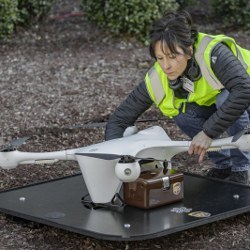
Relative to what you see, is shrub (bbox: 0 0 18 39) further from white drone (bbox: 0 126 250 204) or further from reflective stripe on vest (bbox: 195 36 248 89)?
reflective stripe on vest (bbox: 195 36 248 89)

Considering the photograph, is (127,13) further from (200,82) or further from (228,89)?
(228,89)

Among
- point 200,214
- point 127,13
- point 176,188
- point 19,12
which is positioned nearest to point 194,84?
point 176,188

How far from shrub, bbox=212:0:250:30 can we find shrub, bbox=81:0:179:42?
71cm

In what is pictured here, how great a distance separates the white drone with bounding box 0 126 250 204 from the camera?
3691 mm

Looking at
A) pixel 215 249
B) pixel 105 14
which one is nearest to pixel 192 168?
pixel 215 249

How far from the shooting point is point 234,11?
8.43 meters

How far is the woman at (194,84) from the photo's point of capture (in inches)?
152

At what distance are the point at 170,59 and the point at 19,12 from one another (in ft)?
14.6

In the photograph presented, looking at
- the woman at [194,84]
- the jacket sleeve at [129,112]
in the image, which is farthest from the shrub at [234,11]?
the jacket sleeve at [129,112]

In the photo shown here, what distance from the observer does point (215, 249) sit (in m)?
3.61

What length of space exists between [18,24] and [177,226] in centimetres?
514

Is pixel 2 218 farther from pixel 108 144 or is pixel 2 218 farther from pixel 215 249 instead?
pixel 215 249

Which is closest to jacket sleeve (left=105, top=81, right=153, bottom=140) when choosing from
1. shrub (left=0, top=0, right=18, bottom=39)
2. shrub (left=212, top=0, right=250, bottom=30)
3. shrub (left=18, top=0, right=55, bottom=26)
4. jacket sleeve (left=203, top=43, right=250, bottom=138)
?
jacket sleeve (left=203, top=43, right=250, bottom=138)

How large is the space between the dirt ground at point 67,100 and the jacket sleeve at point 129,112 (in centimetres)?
63
